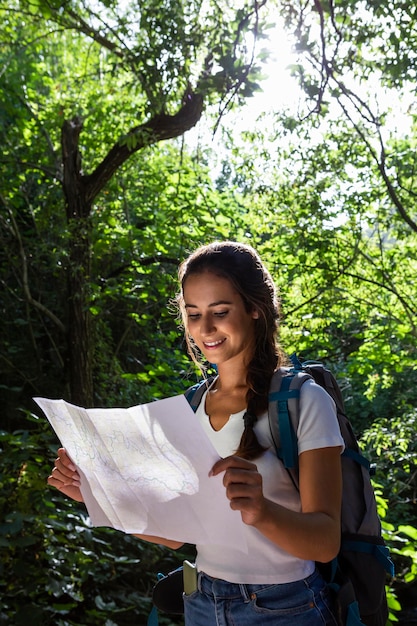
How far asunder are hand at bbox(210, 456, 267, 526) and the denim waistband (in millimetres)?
220

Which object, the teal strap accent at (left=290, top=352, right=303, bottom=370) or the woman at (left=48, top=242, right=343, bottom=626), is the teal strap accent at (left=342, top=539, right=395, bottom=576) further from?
the teal strap accent at (left=290, top=352, right=303, bottom=370)

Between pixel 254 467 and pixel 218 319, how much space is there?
37 cm

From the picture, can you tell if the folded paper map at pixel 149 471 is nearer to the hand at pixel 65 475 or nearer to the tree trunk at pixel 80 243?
the hand at pixel 65 475

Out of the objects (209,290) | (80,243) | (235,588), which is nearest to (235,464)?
(235,588)

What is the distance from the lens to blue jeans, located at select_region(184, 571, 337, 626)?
123cm

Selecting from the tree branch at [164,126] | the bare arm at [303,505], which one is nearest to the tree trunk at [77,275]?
the tree branch at [164,126]

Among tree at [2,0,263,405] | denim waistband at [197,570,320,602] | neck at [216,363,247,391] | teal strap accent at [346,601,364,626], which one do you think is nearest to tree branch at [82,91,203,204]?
tree at [2,0,263,405]

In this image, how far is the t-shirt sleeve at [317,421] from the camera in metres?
1.20

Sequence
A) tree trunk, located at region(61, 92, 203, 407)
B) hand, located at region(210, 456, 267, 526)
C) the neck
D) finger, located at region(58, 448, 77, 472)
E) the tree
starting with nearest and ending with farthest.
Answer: hand, located at region(210, 456, 267, 526)
finger, located at region(58, 448, 77, 472)
the neck
the tree
tree trunk, located at region(61, 92, 203, 407)

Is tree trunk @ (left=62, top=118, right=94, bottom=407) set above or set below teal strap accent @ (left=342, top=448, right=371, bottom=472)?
above

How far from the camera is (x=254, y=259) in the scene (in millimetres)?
1499

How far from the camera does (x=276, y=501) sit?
1259 mm

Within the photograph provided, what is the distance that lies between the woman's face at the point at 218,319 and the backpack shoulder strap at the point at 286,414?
121mm

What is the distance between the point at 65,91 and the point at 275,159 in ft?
8.22
